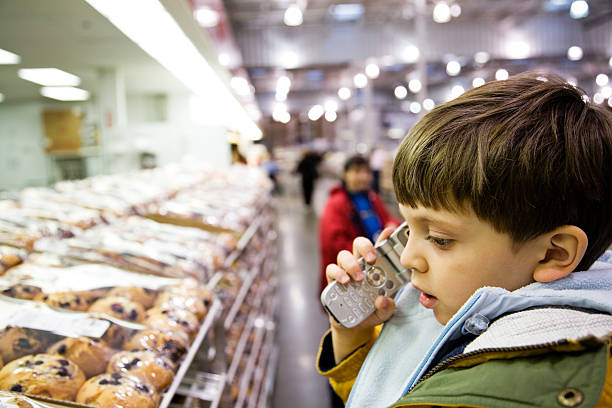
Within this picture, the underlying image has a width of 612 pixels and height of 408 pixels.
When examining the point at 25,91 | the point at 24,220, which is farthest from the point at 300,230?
the point at 24,220

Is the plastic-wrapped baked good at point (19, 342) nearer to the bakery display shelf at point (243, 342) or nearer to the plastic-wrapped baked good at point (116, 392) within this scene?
the plastic-wrapped baked good at point (116, 392)

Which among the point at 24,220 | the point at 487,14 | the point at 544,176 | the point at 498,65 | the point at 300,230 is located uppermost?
the point at 487,14

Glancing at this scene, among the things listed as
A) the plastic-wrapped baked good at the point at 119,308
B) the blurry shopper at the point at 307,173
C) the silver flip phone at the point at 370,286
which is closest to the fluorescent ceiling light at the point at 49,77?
the plastic-wrapped baked good at the point at 119,308

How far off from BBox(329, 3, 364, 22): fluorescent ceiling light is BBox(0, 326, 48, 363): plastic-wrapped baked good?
32.3 ft

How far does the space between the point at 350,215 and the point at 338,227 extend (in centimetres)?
17

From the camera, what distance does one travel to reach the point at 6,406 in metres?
0.65

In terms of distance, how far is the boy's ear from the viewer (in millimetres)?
633

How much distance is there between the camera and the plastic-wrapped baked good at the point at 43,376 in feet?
2.54

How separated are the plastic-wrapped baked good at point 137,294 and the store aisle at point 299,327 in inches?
73.7

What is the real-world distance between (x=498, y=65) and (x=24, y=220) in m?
13.1

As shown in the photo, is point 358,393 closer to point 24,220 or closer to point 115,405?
point 115,405

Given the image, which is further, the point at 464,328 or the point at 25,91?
the point at 25,91

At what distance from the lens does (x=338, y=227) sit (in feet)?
9.49

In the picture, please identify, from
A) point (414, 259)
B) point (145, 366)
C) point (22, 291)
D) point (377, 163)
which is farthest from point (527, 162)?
point (377, 163)
